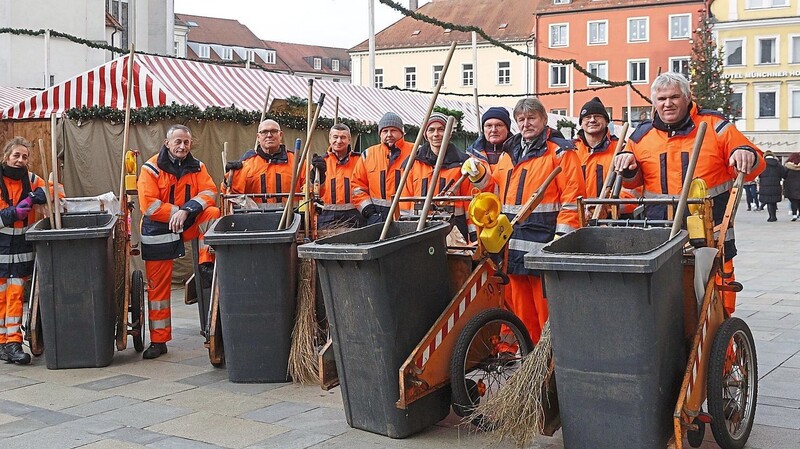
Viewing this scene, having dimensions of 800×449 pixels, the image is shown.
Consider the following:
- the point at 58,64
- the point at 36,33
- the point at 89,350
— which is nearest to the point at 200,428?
the point at 89,350

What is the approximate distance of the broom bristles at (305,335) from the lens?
6.13 m

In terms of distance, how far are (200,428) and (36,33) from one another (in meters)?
16.4

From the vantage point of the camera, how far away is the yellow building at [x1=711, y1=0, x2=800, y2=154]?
4891cm

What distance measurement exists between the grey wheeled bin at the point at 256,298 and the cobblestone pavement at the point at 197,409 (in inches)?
6.4

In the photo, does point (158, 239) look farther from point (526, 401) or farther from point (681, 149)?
point (681, 149)

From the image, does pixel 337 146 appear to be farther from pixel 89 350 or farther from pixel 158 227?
pixel 89 350

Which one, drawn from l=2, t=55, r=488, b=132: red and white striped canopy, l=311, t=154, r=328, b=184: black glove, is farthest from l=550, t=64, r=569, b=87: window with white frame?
l=311, t=154, r=328, b=184: black glove

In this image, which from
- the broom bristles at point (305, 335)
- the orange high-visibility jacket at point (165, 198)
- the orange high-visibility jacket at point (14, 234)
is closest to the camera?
the broom bristles at point (305, 335)

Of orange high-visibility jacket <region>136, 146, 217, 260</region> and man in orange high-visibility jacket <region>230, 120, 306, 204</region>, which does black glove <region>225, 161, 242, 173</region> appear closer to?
man in orange high-visibility jacket <region>230, 120, 306, 204</region>

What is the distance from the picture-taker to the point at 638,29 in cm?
5353

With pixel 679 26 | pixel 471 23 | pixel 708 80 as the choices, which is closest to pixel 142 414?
pixel 708 80

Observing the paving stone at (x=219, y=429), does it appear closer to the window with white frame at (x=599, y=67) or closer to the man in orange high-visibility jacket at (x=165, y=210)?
the man in orange high-visibility jacket at (x=165, y=210)

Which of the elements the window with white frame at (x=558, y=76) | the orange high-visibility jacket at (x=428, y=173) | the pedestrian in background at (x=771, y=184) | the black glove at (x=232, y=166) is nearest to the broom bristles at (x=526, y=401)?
the orange high-visibility jacket at (x=428, y=173)

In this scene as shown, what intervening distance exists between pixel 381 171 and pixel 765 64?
4695cm
